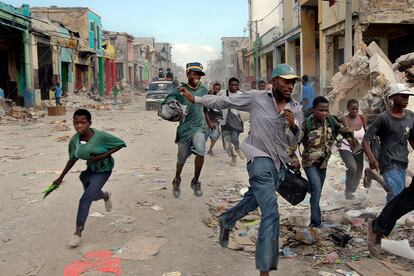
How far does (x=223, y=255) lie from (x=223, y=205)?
201 centimetres

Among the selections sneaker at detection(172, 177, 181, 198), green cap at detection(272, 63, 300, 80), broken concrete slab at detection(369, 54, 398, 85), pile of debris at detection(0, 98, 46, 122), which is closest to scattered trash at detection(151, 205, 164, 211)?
sneaker at detection(172, 177, 181, 198)

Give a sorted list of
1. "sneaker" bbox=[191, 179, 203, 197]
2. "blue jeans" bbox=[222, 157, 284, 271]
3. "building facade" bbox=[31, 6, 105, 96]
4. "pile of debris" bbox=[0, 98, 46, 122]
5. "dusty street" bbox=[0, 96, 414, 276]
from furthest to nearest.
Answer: "building facade" bbox=[31, 6, 105, 96], "pile of debris" bbox=[0, 98, 46, 122], "sneaker" bbox=[191, 179, 203, 197], "dusty street" bbox=[0, 96, 414, 276], "blue jeans" bbox=[222, 157, 284, 271]

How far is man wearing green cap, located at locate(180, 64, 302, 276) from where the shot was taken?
351 centimetres

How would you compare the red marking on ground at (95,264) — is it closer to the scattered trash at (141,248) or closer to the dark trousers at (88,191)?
the scattered trash at (141,248)

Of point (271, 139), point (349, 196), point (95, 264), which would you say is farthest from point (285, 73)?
point (349, 196)

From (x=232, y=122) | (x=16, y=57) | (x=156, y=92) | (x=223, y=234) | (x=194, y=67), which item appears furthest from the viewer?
(x=16, y=57)

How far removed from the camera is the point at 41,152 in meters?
11.2

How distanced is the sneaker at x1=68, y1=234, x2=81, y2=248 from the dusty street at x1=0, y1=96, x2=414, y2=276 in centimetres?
6

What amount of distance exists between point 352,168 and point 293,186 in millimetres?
2549

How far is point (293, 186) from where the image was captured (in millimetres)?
4062

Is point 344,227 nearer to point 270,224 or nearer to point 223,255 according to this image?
point 223,255

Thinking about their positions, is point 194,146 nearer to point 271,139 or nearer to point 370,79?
point 271,139

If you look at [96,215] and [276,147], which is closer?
[276,147]

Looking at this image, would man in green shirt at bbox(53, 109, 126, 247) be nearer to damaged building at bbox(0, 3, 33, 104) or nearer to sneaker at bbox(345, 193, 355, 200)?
sneaker at bbox(345, 193, 355, 200)
